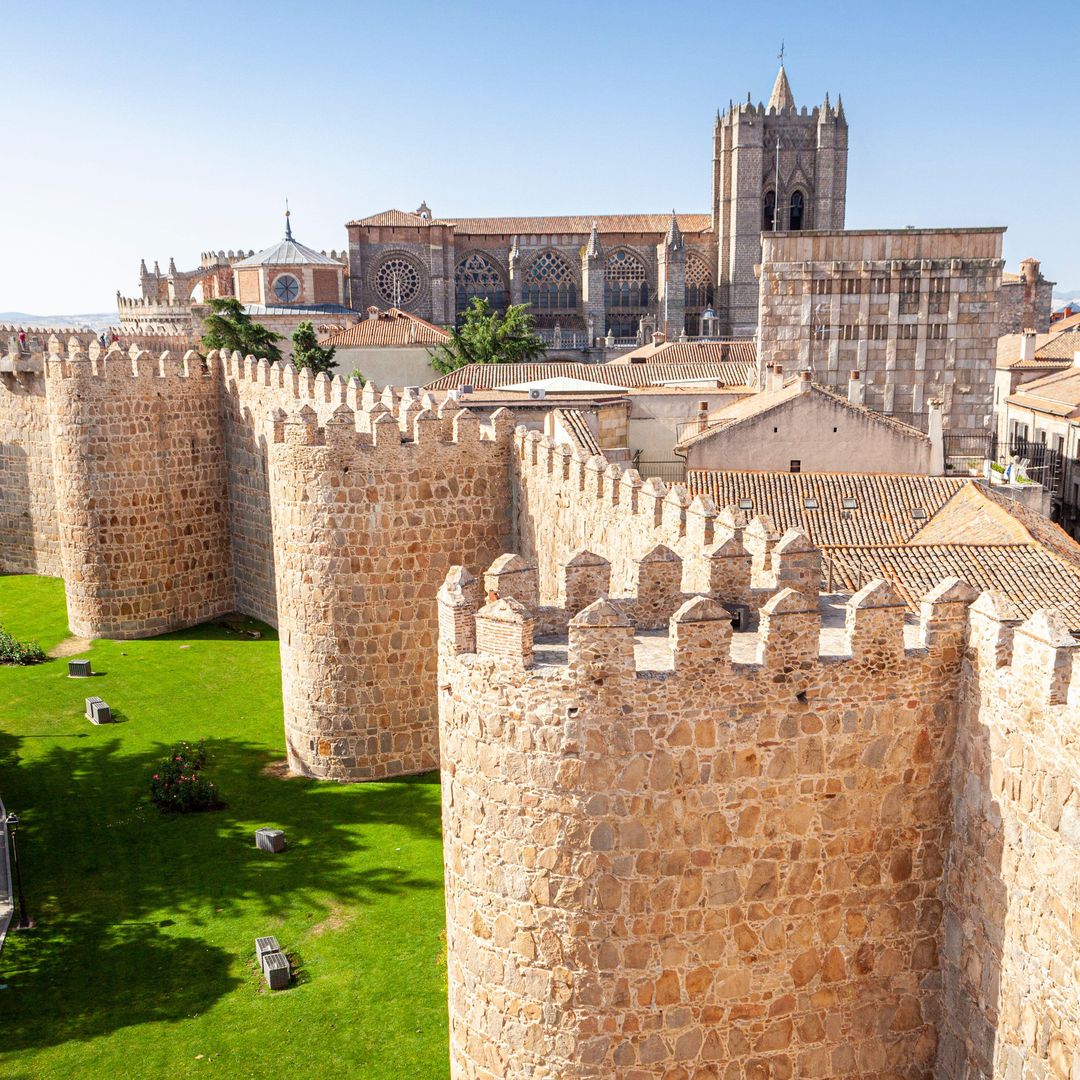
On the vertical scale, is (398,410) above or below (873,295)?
below

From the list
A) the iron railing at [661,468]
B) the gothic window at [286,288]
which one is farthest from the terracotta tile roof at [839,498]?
the gothic window at [286,288]

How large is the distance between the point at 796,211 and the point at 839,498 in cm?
6271

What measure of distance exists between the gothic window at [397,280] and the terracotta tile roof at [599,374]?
34127mm

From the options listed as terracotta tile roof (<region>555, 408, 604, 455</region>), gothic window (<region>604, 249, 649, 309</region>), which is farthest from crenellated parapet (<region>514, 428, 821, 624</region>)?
gothic window (<region>604, 249, 649, 309</region>)

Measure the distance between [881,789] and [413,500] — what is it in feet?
26.0

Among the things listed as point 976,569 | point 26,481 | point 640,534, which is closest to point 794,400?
point 976,569

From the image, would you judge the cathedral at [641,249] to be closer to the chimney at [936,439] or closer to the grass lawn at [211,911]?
the chimney at [936,439]

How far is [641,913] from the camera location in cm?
613

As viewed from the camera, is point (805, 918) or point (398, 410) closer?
point (805, 918)

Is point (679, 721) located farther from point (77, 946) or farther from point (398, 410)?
point (398, 410)

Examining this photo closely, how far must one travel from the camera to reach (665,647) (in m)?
6.36

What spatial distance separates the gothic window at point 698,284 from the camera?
74125 millimetres

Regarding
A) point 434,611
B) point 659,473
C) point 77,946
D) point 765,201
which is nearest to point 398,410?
point 434,611

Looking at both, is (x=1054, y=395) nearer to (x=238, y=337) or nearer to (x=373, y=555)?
(x=373, y=555)
